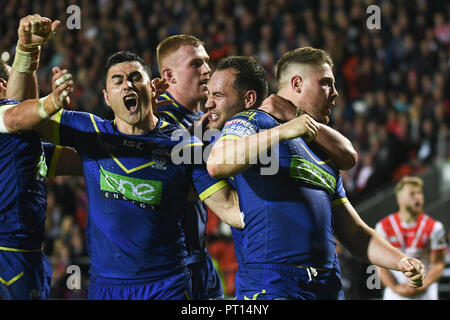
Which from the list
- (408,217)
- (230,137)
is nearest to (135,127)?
(230,137)

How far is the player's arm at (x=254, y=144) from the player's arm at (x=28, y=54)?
49.0 inches

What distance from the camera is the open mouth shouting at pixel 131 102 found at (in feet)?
12.8

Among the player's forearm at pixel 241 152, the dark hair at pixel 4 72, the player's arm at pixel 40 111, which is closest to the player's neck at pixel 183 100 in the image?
the dark hair at pixel 4 72

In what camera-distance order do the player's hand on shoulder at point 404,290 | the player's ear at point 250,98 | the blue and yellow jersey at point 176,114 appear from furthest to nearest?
the player's hand on shoulder at point 404,290 → the blue and yellow jersey at point 176,114 → the player's ear at point 250,98

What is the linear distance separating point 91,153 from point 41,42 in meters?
0.70

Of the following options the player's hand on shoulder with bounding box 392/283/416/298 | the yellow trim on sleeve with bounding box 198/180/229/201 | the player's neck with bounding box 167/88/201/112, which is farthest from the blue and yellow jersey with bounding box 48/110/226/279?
the player's hand on shoulder with bounding box 392/283/416/298

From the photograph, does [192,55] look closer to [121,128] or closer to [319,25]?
[121,128]

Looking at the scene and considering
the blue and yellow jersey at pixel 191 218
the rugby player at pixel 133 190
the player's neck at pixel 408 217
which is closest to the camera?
the rugby player at pixel 133 190

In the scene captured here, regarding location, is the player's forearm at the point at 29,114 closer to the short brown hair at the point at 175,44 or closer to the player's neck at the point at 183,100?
the player's neck at the point at 183,100

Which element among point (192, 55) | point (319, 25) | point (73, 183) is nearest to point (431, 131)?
Result: point (319, 25)

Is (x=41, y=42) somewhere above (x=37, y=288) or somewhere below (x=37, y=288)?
above

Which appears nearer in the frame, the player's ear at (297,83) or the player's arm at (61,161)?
the player's ear at (297,83)

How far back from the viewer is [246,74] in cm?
420
